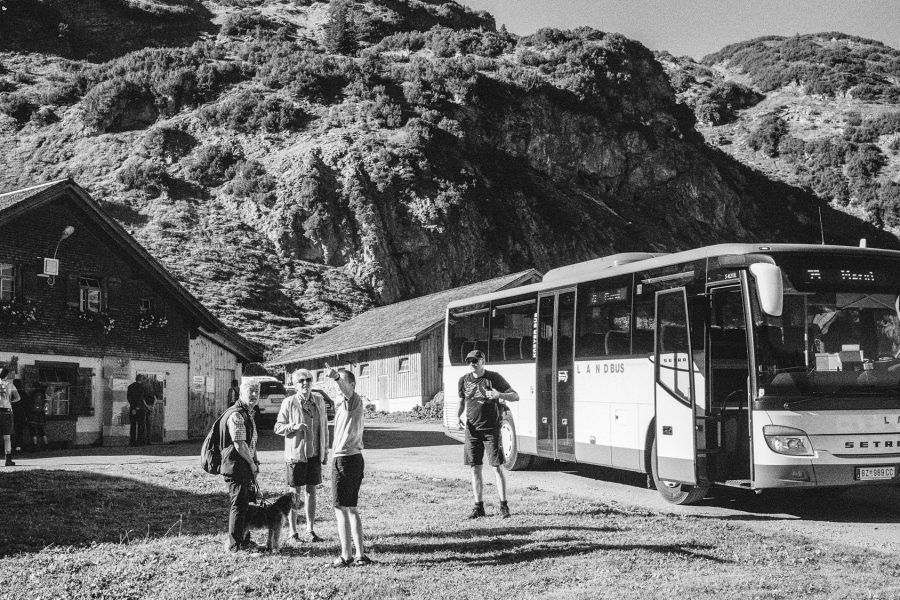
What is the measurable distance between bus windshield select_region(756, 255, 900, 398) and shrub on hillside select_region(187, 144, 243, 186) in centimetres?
6081

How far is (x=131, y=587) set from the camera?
796cm

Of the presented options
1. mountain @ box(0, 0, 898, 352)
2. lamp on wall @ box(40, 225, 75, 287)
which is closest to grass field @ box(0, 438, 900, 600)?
lamp on wall @ box(40, 225, 75, 287)

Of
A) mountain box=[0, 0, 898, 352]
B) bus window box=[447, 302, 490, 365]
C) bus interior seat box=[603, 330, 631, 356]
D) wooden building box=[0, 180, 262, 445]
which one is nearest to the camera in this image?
bus interior seat box=[603, 330, 631, 356]

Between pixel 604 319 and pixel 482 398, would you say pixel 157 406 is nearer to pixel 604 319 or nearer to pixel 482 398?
pixel 604 319

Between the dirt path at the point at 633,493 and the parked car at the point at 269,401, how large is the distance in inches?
267

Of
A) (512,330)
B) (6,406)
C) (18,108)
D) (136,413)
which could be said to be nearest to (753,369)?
(512,330)

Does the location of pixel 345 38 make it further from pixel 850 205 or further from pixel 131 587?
pixel 131 587

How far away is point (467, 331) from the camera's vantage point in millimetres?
19422

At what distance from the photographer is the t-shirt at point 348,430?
8.65 m

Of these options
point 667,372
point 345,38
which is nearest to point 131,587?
point 667,372

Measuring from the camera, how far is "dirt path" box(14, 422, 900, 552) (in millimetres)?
11117

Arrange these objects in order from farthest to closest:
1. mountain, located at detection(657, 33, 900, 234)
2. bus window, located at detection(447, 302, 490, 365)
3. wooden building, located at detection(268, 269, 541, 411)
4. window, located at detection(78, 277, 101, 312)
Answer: mountain, located at detection(657, 33, 900, 234) → wooden building, located at detection(268, 269, 541, 411) → window, located at detection(78, 277, 101, 312) → bus window, located at detection(447, 302, 490, 365)

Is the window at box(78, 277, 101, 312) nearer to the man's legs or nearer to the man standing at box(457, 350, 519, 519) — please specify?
the man standing at box(457, 350, 519, 519)

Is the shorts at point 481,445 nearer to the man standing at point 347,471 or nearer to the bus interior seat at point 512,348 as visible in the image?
the man standing at point 347,471
